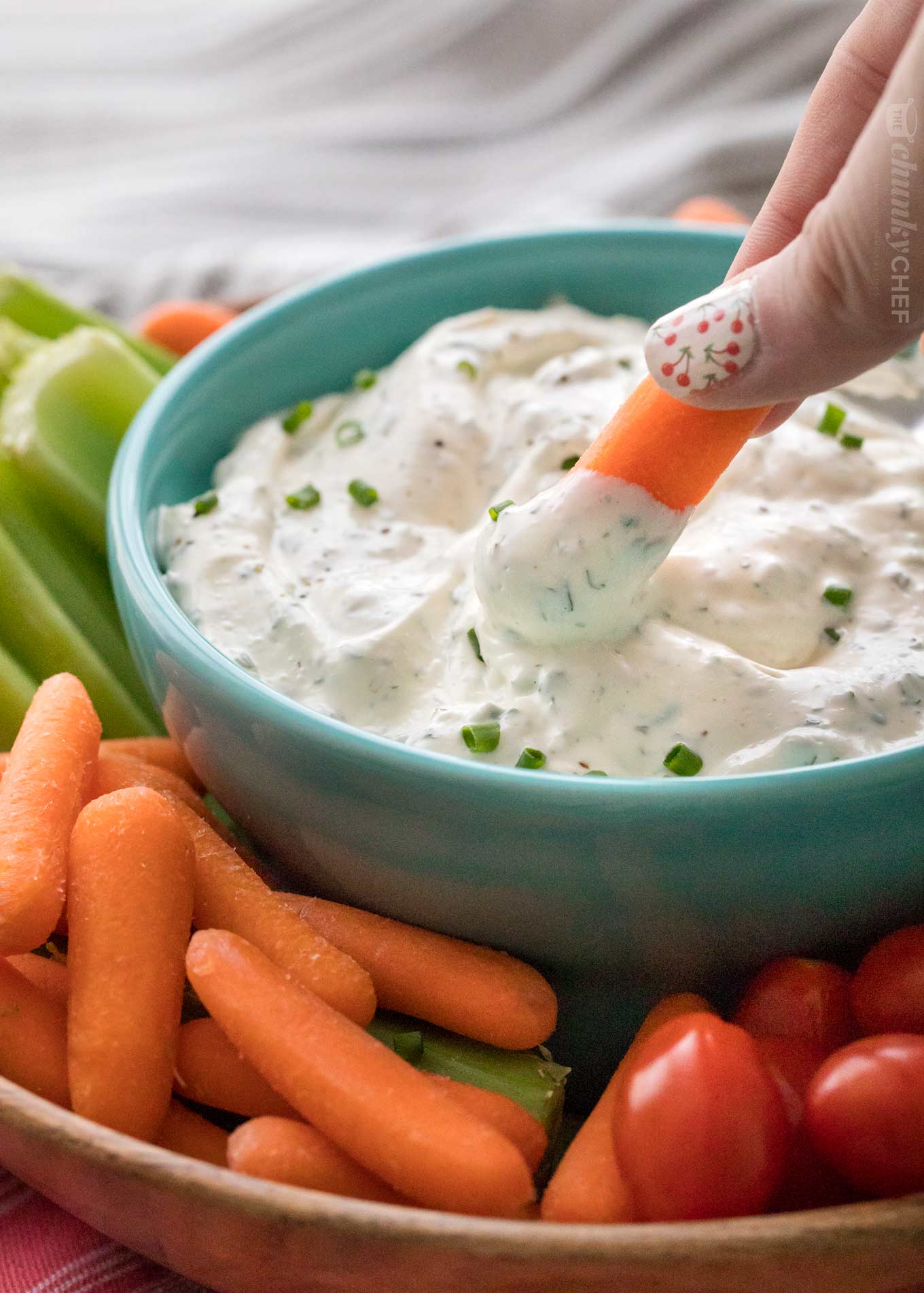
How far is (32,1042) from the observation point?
1.27m

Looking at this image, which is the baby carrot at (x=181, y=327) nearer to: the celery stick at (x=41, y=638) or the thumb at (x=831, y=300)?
the celery stick at (x=41, y=638)

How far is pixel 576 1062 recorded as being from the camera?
1.51 m

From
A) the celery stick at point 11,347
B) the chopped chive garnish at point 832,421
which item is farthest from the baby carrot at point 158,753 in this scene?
the chopped chive garnish at point 832,421

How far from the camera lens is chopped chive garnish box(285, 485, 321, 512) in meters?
1.83

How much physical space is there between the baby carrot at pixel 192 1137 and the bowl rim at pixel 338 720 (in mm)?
388

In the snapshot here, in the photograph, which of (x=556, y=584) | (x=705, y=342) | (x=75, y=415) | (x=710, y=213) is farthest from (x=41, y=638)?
(x=710, y=213)

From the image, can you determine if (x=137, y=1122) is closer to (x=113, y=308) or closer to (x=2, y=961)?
(x=2, y=961)

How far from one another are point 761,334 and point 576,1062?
0.85 m

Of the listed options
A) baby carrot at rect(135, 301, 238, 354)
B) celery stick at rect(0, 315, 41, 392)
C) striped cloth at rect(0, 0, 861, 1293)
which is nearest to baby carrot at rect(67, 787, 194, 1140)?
celery stick at rect(0, 315, 41, 392)

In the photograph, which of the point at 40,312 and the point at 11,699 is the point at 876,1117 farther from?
the point at 40,312

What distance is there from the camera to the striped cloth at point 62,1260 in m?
1.30

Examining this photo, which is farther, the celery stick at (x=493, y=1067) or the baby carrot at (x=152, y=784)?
the baby carrot at (x=152, y=784)

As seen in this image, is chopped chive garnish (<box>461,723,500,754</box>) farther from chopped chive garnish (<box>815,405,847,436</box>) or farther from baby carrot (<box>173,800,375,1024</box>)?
chopped chive garnish (<box>815,405,847,436</box>)

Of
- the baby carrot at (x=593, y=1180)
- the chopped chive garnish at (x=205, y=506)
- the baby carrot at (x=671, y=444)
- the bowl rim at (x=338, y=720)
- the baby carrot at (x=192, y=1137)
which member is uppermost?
the baby carrot at (x=671, y=444)
